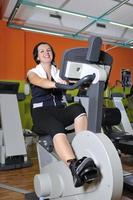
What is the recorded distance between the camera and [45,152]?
1979 mm

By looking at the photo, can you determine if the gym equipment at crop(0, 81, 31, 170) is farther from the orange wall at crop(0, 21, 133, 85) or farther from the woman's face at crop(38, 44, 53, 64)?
the orange wall at crop(0, 21, 133, 85)

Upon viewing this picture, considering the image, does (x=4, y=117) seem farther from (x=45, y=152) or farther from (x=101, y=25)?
(x=101, y=25)

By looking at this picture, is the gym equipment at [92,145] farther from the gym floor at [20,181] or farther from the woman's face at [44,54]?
the woman's face at [44,54]

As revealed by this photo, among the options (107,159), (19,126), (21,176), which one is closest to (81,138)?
(107,159)

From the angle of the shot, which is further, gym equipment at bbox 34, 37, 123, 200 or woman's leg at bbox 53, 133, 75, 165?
woman's leg at bbox 53, 133, 75, 165

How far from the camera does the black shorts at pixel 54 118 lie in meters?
1.81

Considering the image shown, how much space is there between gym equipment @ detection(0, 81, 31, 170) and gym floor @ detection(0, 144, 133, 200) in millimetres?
146

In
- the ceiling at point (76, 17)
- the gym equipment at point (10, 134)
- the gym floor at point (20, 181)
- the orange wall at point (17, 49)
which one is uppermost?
the ceiling at point (76, 17)

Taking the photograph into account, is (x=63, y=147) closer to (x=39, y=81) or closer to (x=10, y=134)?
(x=39, y=81)

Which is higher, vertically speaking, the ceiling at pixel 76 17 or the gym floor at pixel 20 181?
the ceiling at pixel 76 17

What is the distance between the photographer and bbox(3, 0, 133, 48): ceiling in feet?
12.9

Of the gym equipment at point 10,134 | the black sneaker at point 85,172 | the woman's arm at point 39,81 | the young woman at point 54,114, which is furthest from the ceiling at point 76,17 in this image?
the black sneaker at point 85,172

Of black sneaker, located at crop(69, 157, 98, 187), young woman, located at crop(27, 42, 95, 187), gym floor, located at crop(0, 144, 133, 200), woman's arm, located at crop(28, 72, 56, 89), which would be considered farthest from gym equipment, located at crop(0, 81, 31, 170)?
black sneaker, located at crop(69, 157, 98, 187)

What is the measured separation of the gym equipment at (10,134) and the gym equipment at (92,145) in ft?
4.60
